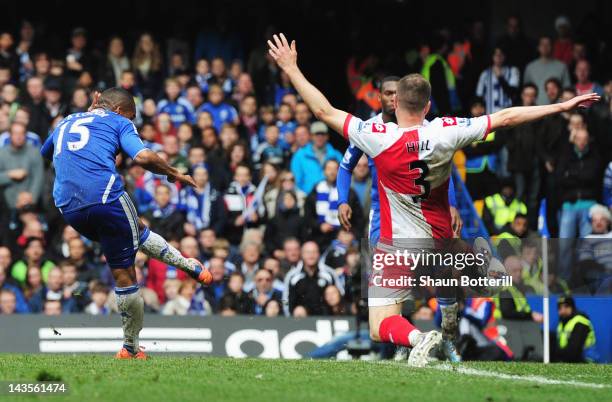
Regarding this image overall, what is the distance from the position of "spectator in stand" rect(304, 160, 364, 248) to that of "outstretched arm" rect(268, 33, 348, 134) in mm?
8249

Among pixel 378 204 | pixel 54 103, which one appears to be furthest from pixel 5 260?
pixel 378 204

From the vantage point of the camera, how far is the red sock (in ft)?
31.3

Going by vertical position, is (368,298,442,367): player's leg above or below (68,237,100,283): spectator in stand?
below

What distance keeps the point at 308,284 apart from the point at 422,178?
6.81 m

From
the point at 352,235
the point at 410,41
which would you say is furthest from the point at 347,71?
the point at 352,235

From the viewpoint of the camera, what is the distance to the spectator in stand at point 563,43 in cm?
1966

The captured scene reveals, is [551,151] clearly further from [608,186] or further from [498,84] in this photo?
[498,84]

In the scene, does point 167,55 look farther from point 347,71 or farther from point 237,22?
point 347,71

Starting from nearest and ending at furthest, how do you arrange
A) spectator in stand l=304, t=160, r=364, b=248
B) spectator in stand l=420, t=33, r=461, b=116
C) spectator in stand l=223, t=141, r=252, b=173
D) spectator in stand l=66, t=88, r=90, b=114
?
spectator in stand l=304, t=160, r=364, b=248 < spectator in stand l=223, t=141, r=252, b=173 < spectator in stand l=66, t=88, r=90, b=114 < spectator in stand l=420, t=33, r=461, b=116

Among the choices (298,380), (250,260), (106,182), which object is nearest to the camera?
(298,380)

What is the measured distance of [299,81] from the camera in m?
8.98

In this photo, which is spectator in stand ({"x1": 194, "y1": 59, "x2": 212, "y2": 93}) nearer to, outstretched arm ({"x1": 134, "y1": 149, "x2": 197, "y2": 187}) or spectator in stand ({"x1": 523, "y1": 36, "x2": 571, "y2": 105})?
spectator in stand ({"x1": 523, "y1": 36, "x2": 571, "y2": 105})

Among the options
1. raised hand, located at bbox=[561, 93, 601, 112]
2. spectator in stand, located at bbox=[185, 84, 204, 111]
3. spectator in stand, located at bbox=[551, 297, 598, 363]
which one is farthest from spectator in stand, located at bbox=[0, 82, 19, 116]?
raised hand, located at bbox=[561, 93, 601, 112]

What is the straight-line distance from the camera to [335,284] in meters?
16.4
